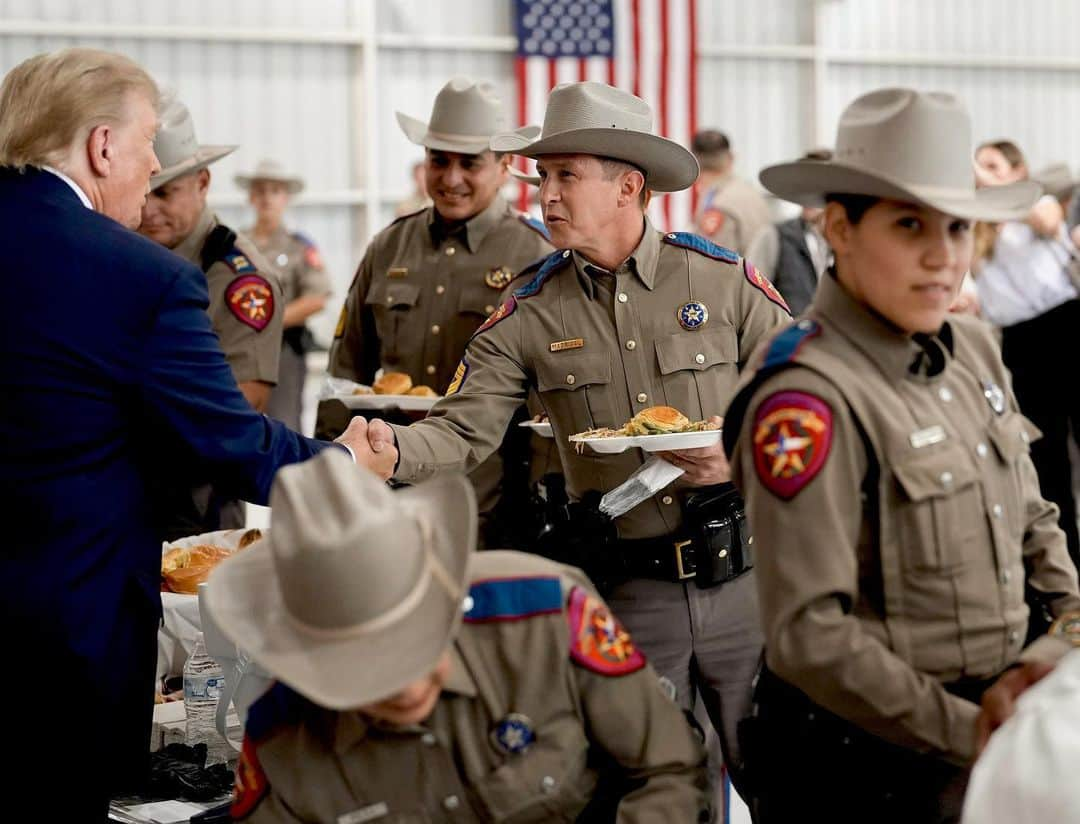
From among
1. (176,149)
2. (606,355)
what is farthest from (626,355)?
(176,149)

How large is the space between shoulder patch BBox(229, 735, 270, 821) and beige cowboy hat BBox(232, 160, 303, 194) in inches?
304

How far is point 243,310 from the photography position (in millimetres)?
4621

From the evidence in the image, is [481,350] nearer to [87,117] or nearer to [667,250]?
[667,250]

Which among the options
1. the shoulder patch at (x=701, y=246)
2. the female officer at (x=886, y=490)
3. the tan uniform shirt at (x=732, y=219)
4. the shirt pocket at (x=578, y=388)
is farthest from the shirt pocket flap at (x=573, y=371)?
the tan uniform shirt at (x=732, y=219)

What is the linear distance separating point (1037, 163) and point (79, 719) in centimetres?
1219

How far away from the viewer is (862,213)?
2.30m

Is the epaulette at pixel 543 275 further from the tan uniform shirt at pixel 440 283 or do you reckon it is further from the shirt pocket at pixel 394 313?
the shirt pocket at pixel 394 313

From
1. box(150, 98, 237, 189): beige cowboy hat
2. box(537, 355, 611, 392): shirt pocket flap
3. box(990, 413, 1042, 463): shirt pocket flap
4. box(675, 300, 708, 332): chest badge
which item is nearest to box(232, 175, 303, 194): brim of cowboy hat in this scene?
box(150, 98, 237, 189): beige cowboy hat

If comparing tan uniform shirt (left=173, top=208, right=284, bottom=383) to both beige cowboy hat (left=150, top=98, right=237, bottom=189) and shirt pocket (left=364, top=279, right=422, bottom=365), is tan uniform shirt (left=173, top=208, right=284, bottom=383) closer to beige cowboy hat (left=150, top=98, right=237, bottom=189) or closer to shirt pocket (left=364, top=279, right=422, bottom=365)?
beige cowboy hat (left=150, top=98, right=237, bottom=189)

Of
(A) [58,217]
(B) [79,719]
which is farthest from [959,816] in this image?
(A) [58,217]

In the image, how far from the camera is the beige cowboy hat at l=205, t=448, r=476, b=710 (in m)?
2.03

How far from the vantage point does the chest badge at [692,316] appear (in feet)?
11.6

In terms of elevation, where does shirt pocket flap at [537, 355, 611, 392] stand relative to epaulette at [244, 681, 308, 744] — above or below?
above

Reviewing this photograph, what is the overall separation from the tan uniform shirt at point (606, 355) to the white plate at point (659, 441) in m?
0.25
